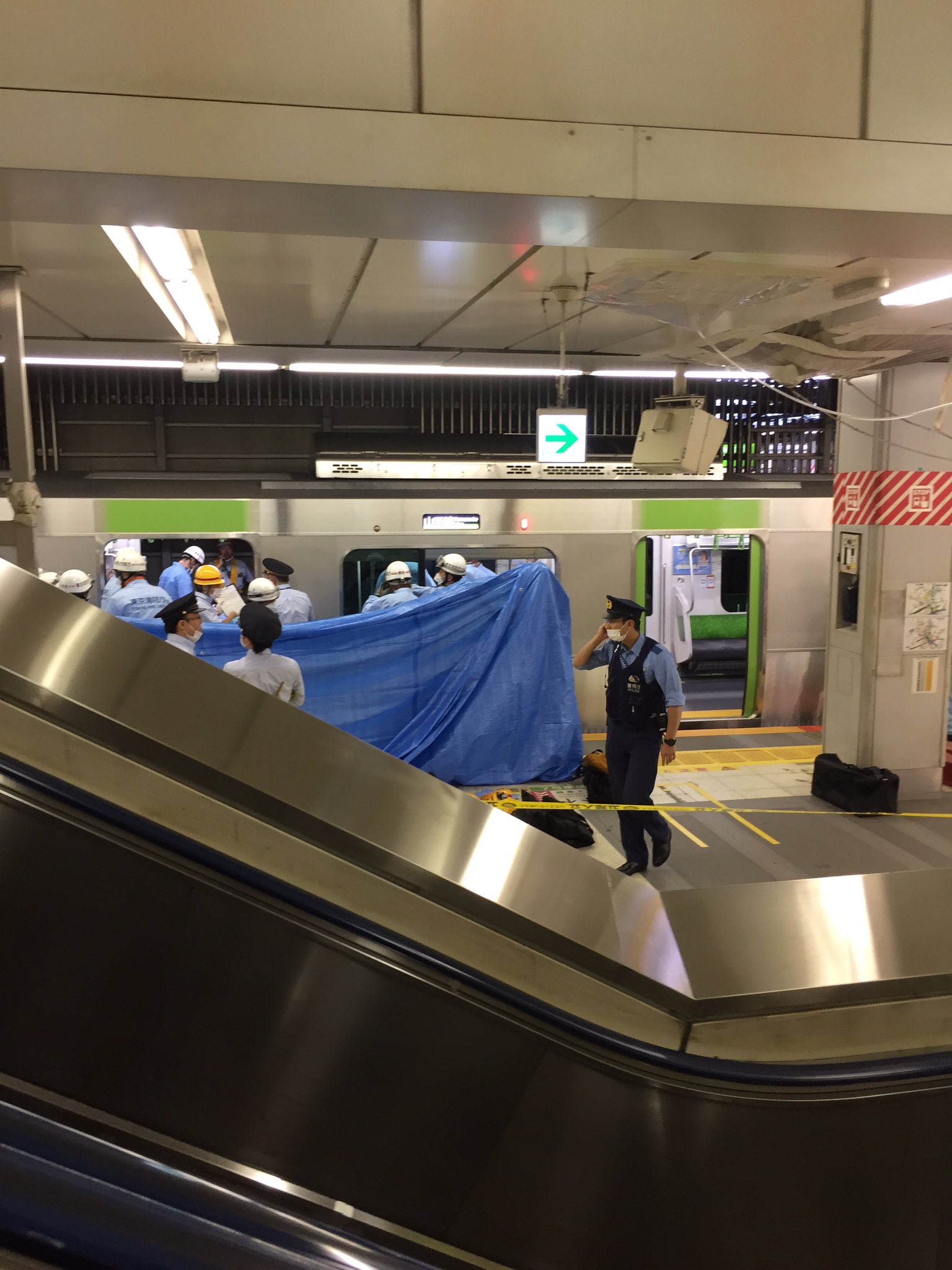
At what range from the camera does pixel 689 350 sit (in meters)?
5.88

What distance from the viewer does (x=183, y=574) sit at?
809cm

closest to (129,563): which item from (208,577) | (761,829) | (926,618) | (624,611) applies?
(208,577)

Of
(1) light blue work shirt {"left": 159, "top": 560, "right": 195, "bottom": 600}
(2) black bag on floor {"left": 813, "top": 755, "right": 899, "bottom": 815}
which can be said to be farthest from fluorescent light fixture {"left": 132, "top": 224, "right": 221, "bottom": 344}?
(2) black bag on floor {"left": 813, "top": 755, "right": 899, "bottom": 815}

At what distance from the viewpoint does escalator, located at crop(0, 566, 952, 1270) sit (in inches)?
63.3

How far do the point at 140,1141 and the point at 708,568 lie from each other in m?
9.38

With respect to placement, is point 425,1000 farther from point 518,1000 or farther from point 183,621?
point 183,621

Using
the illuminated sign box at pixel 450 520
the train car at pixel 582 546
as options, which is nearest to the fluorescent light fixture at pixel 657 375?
the train car at pixel 582 546

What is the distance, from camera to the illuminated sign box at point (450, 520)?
27.3 feet

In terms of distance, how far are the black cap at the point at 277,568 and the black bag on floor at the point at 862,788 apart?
4.87 meters

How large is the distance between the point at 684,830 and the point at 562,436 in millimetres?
3023

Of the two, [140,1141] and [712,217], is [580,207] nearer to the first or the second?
[712,217]

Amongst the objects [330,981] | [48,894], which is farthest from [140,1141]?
[330,981]

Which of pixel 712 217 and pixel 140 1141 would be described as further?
pixel 712 217

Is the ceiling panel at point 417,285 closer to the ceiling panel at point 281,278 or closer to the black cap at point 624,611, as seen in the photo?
the ceiling panel at point 281,278
